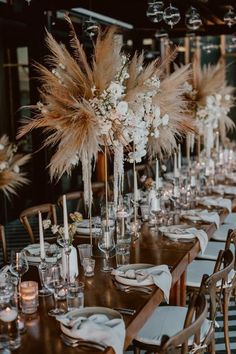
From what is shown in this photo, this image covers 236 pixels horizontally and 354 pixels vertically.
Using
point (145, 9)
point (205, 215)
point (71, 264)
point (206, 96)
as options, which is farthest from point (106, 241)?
point (145, 9)

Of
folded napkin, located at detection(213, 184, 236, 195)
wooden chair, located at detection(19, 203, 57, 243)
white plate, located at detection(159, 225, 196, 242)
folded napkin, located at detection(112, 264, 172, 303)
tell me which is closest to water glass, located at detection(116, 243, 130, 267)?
folded napkin, located at detection(112, 264, 172, 303)

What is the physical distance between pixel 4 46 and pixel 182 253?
6020 mm

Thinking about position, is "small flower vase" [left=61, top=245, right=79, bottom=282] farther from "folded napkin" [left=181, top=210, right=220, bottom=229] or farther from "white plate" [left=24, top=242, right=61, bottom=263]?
Result: "folded napkin" [left=181, top=210, right=220, bottom=229]

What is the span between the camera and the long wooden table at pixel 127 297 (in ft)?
6.62

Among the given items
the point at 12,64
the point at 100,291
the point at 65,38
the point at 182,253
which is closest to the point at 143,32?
the point at 65,38

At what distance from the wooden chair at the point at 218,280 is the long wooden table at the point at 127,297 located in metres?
0.13

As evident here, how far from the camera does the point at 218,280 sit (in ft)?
7.92

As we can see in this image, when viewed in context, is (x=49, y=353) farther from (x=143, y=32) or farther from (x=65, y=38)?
(x=143, y=32)

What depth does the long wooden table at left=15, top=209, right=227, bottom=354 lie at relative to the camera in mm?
2018

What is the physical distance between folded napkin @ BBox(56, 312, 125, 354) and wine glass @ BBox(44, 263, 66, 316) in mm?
258

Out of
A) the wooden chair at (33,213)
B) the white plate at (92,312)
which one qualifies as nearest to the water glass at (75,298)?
the white plate at (92,312)

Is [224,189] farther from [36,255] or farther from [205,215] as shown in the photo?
[36,255]

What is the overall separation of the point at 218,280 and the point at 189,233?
3.76 ft

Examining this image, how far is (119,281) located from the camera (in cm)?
262
